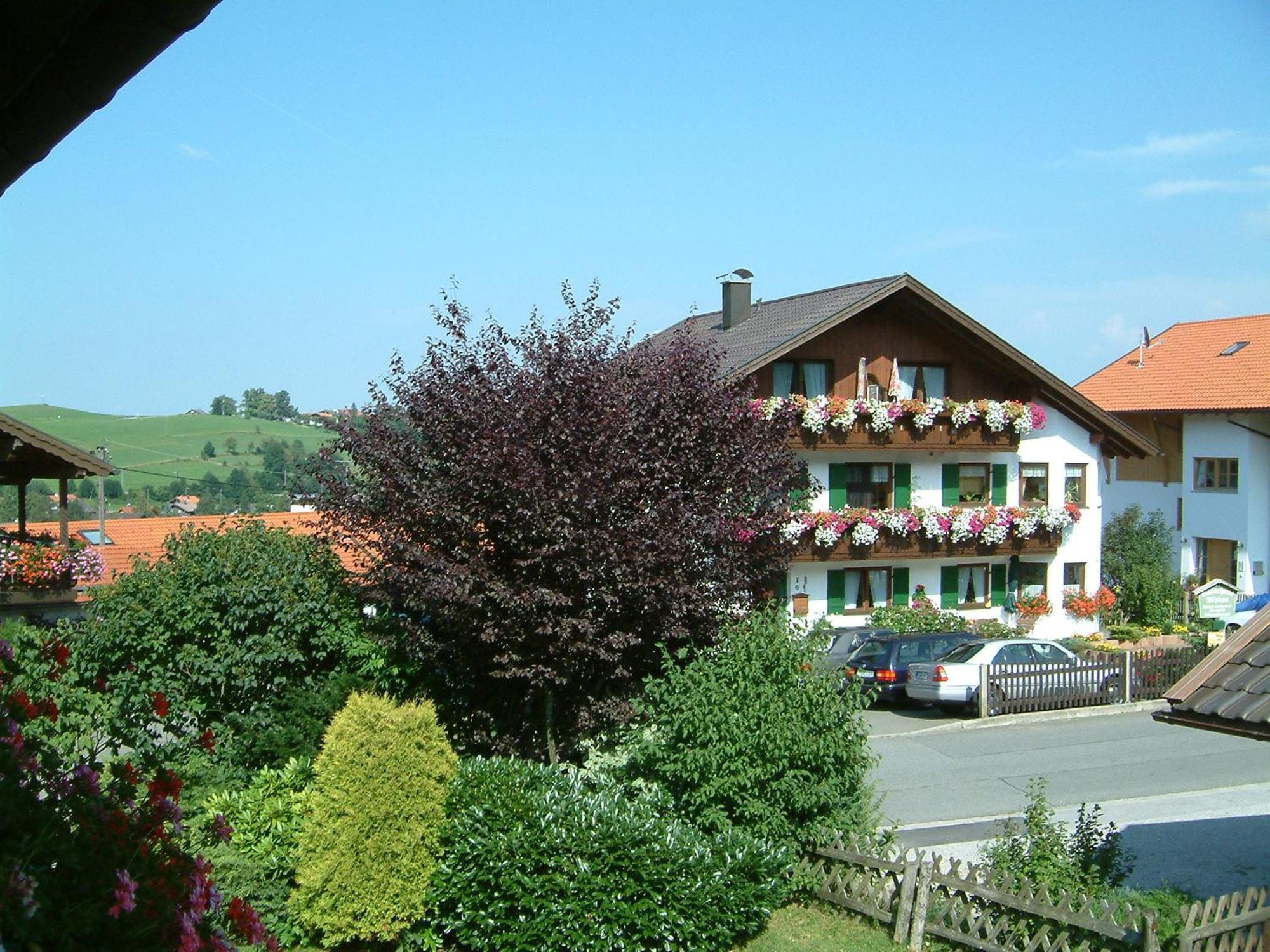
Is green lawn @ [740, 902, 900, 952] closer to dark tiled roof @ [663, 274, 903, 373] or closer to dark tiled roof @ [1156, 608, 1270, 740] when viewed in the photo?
dark tiled roof @ [1156, 608, 1270, 740]

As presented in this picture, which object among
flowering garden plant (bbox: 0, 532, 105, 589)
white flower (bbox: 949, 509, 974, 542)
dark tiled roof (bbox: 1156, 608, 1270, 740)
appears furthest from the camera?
white flower (bbox: 949, 509, 974, 542)

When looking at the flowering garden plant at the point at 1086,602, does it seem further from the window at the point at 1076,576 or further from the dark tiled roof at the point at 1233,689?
the dark tiled roof at the point at 1233,689

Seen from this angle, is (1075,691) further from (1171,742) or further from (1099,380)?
(1099,380)

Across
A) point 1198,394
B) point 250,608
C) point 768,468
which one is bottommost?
point 250,608

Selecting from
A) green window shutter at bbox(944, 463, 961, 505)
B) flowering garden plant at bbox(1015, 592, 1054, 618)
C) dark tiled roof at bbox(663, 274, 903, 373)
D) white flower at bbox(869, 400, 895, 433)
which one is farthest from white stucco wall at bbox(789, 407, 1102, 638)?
dark tiled roof at bbox(663, 274, 903, 373)

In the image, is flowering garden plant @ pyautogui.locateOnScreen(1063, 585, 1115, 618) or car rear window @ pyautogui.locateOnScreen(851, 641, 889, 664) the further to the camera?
flowering garden plant @ pyautogui.locateOnScreen(1063, 585, 1115, 618)

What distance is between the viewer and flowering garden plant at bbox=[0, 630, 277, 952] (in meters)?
2.76

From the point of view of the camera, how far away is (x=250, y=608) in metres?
12.3

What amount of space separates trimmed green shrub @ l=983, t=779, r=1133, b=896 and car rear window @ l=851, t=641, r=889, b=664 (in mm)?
13515

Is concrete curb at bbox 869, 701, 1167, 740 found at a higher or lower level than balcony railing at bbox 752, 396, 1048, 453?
lower

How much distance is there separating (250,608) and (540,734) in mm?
3290

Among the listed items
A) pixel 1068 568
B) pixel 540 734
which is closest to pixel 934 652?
pixel 1068 568

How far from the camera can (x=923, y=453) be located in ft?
104

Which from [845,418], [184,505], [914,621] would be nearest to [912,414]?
[845,418]
